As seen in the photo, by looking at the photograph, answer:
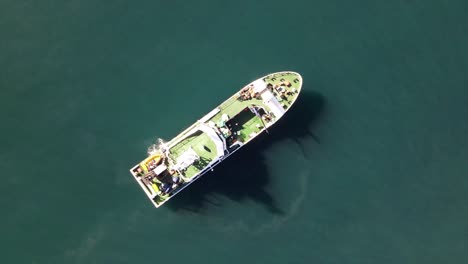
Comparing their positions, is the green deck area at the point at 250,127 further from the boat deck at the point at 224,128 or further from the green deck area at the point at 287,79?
the green deck area at the point at 287,79

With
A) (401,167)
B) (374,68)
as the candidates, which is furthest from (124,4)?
(401,167)

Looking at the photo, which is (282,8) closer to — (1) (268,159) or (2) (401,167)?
(1) (268,159)

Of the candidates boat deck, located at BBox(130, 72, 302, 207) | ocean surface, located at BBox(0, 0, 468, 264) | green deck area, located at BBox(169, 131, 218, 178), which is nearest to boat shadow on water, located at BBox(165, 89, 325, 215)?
ocean surface, located at BBox(0, 0, 468, 264)

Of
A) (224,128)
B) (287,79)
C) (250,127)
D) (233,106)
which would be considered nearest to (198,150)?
(224,128)

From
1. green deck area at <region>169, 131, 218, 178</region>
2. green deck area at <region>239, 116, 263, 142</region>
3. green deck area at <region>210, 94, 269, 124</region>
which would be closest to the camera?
green deck area at <region>169, 131, 218, 178</region>

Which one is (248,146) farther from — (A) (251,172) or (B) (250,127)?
(A) (251,172)

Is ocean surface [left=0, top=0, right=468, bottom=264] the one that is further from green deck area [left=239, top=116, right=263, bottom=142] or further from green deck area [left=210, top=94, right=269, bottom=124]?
green deck area [left=239, top=116, right=263, bottom=142]
